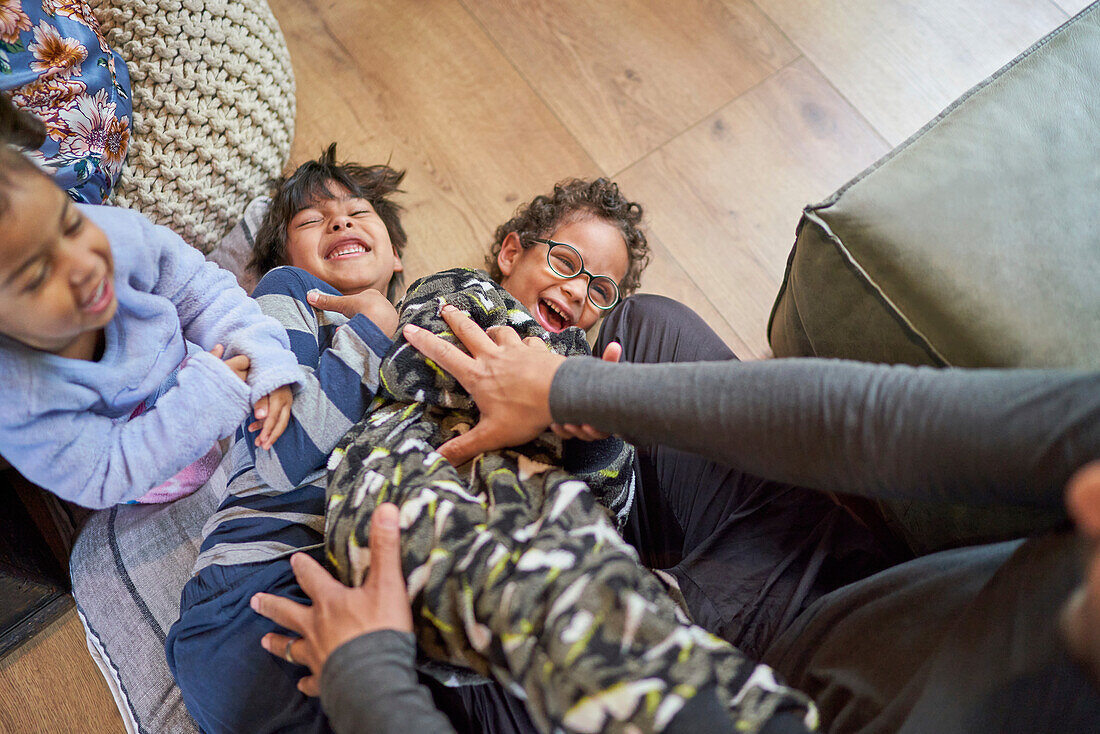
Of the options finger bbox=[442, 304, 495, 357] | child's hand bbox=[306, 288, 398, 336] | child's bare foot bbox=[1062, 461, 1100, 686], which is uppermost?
child's hand bbox=[306, 288, 398, 336]

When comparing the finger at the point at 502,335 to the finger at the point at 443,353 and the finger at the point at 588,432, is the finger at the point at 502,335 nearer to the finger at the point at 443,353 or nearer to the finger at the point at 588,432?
the finger at the point at 443,353

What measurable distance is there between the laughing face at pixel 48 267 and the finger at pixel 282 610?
399mm

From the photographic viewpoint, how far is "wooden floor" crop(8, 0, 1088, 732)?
1.54 m

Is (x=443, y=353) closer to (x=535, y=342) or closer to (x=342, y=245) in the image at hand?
(x=535, y=342)

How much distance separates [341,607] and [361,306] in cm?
59

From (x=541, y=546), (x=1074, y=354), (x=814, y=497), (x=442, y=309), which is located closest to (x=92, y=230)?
(x=442, y=309)

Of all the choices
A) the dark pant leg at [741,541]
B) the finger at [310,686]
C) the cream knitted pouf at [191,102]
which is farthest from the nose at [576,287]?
the finger at [310,686]

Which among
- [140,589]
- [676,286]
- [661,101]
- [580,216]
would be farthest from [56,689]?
[661,101]

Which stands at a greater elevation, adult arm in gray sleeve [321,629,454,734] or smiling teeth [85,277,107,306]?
smiling teeth [85,277,107,306]

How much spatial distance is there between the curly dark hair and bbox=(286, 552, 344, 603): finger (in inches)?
29.9

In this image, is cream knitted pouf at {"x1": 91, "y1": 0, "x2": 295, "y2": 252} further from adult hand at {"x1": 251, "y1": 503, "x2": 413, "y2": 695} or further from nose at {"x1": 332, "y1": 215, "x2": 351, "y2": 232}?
adult hand at {"x1": 251, "y1": 503, "x2": 413, "y2": 695}

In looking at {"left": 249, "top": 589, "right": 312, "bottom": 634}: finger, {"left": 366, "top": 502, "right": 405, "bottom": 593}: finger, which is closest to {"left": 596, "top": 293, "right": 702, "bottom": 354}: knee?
{"left": 366, "top": 502, "right": 405, "bottom": 593}: finger

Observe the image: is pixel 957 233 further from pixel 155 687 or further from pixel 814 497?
pixel 155 687

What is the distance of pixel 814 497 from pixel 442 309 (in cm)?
62
